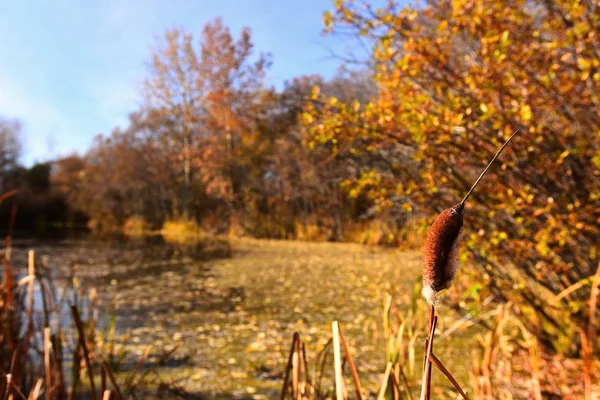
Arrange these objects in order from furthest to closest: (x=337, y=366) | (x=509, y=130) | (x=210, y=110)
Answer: (x=210, y=110) < (x=509, y=130) < (x=337, y=366)

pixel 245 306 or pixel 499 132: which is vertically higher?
pixel 499 132

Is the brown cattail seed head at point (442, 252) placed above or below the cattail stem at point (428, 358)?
above

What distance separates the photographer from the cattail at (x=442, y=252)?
368 millimetres

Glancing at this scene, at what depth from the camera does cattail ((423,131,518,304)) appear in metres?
0.37

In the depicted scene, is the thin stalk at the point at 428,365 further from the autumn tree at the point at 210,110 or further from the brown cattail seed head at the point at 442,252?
the autumn tree at the point at 210,110

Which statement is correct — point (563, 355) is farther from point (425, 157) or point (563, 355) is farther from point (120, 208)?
→ point (120, 208)

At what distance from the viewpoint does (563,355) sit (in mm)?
3102


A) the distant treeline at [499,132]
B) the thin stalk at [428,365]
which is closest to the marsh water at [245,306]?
the distant treeline at [499,132]

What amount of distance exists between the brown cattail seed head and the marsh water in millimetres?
2314

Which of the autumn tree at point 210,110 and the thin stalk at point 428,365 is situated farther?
the autumn tree at point 210,110

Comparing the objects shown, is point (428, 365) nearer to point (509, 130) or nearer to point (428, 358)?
point (428, 358)

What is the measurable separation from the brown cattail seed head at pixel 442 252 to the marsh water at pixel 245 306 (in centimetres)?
231

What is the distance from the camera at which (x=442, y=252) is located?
Answer: 14.7 inches

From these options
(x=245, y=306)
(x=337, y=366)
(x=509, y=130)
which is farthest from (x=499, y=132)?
(x=245, y=306)
